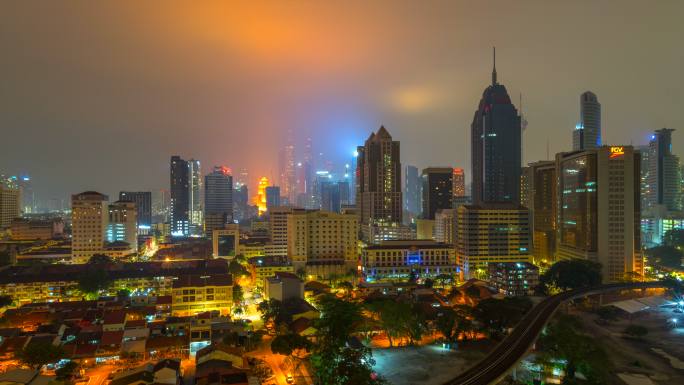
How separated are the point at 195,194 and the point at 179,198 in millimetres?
18903

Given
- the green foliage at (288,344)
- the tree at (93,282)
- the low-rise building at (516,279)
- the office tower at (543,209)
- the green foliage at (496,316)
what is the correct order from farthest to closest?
the office tower at (543,209) < the low-rise building at (516,279) < the tree at (93,282) < the green foliage at (496,316) < the green foliage at (288,344)

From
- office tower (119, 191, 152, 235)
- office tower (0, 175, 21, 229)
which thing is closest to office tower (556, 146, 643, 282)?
office tower (119, 191, 152, 235)

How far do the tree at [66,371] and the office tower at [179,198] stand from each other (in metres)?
Answer: 86.8

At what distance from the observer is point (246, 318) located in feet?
118

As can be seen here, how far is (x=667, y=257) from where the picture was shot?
58719 millimetres

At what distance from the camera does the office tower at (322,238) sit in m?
55.8

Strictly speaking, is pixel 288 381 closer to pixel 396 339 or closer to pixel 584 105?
pixel 396 339

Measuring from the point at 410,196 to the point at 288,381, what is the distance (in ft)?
476

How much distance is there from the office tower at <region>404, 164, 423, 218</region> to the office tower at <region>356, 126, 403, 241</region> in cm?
7327

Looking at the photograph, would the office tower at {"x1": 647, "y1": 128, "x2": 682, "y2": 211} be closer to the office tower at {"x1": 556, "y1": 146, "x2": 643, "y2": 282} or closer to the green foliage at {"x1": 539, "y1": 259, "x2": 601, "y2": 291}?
the office tower at {"x1": 556, "y1": 146, "x2": 643, "y2": 282}

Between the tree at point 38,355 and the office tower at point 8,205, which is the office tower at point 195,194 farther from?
the tree at point 38,355

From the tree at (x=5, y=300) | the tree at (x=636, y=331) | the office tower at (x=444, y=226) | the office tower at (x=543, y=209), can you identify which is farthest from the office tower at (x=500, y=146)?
the tree at (x=5, y=300)

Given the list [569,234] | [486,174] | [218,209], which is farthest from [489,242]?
[218,209]

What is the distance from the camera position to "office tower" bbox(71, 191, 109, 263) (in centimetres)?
6269
